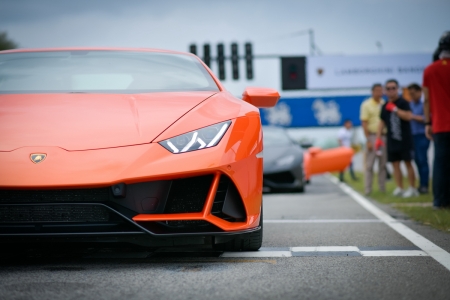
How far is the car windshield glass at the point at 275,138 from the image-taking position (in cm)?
1328

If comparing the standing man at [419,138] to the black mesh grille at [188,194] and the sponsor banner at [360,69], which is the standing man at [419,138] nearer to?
the black mesh grille at [188,194]

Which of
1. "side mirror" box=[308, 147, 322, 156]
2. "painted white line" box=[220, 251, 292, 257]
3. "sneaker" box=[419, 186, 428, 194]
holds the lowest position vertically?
"side mirror" box=[308, 147, 322, 156]

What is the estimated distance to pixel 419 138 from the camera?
11508mm

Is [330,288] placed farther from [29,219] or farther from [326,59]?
[326,59]

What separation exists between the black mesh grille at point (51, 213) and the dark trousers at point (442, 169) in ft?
15.5

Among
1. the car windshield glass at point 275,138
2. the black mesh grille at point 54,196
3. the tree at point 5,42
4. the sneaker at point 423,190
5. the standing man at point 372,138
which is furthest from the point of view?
the tree at point 5,42

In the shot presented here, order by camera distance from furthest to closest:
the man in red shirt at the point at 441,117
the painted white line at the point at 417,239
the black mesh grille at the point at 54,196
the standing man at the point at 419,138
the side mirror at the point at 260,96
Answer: the standing man at the point at 419,138 → the man in red shirt at the point at 441,117 → the side mirror at the point at 260,96 → the painted white line at the point at 417,239 → the black mesh grille at the point at 54,196

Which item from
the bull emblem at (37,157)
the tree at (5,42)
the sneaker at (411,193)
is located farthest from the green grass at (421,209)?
the tree at (5,42)

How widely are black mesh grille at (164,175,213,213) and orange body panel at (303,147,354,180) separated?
11.7m

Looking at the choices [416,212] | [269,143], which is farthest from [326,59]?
[416,212]

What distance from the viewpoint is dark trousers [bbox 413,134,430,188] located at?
1121 centimetres

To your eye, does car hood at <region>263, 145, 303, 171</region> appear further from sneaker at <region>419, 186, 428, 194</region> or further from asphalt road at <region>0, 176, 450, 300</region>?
asphalt road at <region>0, 176, 450, 300</region>

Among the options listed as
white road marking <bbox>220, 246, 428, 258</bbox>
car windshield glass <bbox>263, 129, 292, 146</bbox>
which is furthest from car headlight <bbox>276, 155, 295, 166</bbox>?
white road marking <bbox>220, 246, 428, 258</bbox>

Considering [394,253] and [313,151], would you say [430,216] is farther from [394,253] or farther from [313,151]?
[313,151]
